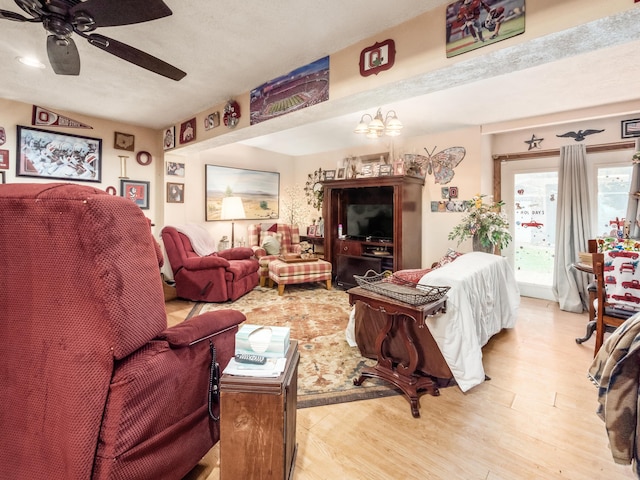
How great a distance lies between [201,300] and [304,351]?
77.8 inches

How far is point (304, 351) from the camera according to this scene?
249 centimetres

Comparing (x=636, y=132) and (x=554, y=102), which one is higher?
(x=554, y=102)

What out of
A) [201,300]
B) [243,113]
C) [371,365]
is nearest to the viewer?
[371,365]

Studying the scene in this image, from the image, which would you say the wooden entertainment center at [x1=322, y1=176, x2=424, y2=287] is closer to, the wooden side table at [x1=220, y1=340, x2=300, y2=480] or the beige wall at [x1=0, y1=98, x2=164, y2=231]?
the beige wall at [x1=0, y1=98, x2=164, y2=231]

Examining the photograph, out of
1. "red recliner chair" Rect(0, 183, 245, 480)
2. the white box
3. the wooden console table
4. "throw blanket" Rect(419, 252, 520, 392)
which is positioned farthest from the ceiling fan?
"throw blanket" Rect(419, 252, 520, 392)

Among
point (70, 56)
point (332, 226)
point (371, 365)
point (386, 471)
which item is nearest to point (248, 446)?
point (386, 471)

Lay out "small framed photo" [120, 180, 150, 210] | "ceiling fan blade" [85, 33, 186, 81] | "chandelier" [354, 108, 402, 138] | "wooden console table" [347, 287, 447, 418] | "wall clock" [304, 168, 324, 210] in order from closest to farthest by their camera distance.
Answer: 1. "ceiling fan blade" [85, 33, 186, 81]
2. "wooden console table" [347, 287, 447, 418]
3. "chandelier" [354, 108, 402, 138]
4. "small framed photo" [120, 180, 150, 210]
5. "wall clock" [304, 168, 324, 210]

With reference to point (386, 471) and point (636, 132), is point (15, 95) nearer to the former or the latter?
point (386, 471)

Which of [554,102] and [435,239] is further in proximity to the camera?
[435,239]

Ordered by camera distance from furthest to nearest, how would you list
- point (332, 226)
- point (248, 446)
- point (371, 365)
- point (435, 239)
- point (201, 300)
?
point (332, 226), point (435, 239), point (201, 300), point (371, 365), point (248, 446)

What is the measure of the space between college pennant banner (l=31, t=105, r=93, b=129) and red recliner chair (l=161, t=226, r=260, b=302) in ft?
5.74

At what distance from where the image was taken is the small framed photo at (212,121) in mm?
3426

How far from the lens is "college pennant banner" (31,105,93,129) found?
3.49 metres

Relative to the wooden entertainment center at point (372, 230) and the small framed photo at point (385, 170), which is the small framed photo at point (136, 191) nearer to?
the wooden entertainment center at point (372, 230)
